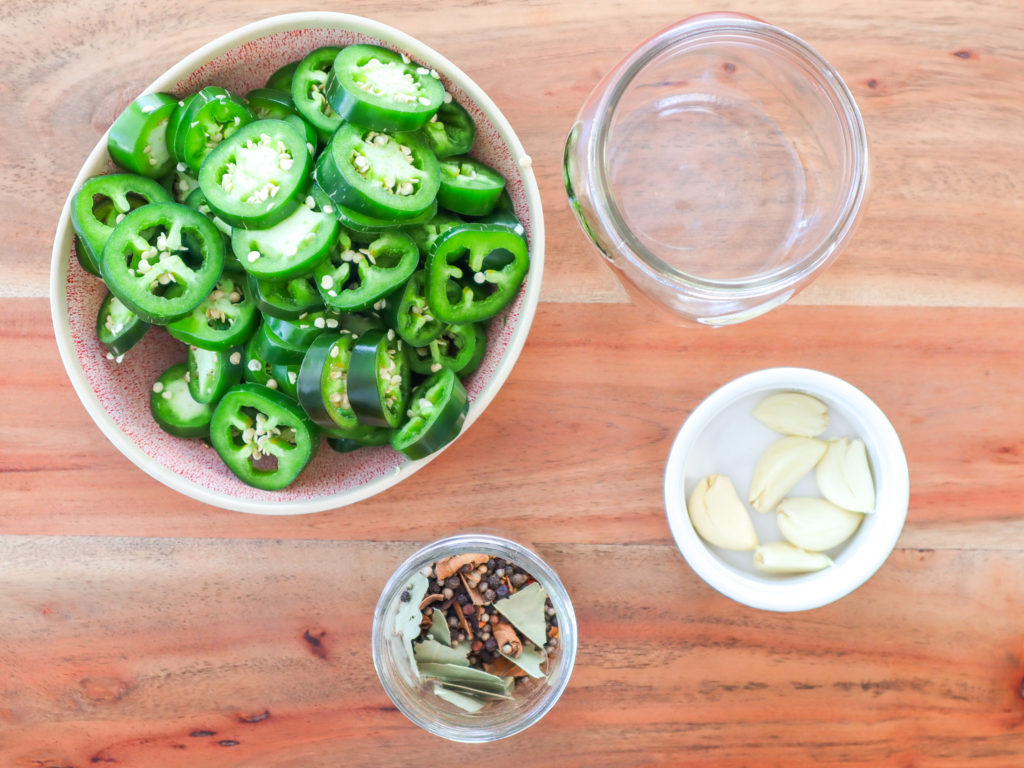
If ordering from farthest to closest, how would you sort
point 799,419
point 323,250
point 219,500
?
point 799,419 < point 219,500 < point 323,250

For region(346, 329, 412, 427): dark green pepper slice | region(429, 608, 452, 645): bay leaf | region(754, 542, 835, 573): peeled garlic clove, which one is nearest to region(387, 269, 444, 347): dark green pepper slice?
region(346, 329, 412, 427): dark green pepper slice

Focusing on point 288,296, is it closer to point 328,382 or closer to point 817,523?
point 328,382

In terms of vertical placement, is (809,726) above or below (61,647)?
below

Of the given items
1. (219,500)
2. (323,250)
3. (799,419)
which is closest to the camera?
(323,250)

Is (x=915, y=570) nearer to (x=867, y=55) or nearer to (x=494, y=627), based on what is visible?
(x=494, y=627)

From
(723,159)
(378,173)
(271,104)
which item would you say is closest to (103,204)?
(271,104)

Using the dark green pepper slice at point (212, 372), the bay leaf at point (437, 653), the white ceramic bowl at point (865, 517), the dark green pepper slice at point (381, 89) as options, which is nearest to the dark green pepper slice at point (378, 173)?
the dark green pepper slice at point (381, 89)

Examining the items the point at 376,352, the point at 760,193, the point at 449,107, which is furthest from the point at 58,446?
the point at 760,193
